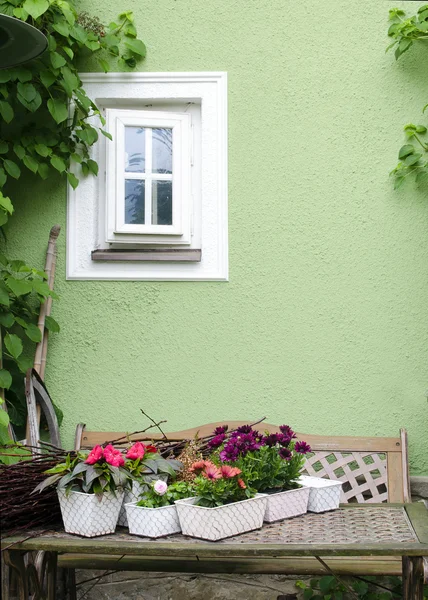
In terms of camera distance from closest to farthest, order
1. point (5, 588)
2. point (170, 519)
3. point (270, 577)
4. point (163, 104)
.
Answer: point (170, 519), point (5, 588), point (270, 577), point (163, 104)

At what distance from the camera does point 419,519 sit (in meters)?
2.77

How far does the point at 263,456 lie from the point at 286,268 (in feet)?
5.10

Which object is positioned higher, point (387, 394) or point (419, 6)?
point (419, 6)

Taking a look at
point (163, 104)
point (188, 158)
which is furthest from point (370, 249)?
point (163, 104)

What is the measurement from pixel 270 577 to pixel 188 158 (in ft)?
6.80

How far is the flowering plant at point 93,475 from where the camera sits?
93.8 inches

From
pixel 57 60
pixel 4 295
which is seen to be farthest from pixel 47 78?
pixel 4 295

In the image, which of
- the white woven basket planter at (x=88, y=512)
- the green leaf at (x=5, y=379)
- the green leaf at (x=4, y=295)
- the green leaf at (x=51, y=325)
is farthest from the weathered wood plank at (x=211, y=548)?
the green leaf at (x=51, y=325)

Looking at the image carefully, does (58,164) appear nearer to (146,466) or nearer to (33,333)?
(33,333)

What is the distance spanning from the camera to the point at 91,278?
13.2 ft

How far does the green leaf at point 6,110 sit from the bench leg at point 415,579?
2.57 m

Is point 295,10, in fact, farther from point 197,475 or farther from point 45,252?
point 197,475

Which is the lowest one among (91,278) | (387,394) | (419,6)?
(387,394)

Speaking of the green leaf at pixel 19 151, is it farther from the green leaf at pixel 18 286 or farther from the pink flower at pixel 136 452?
the pink flower at pixel 136 452
